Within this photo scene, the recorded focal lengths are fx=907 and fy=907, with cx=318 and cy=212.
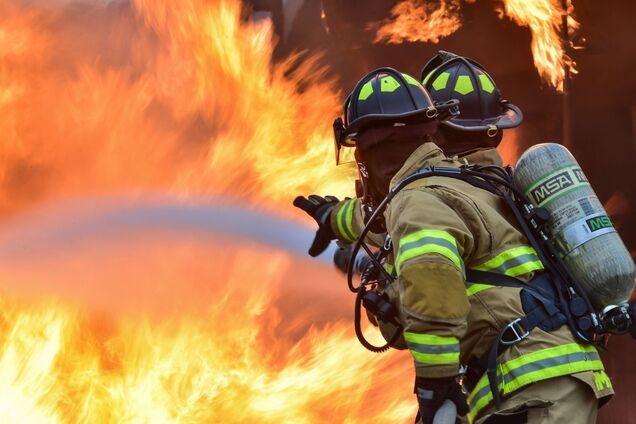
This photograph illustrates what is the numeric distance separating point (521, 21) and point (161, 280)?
3136 mm

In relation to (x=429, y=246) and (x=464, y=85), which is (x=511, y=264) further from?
(x=464, y=85)

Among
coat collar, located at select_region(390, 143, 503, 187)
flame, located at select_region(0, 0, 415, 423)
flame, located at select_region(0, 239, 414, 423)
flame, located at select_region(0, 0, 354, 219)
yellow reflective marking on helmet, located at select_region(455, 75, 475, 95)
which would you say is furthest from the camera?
flame, located at select_region(0, 0, 354, 219)

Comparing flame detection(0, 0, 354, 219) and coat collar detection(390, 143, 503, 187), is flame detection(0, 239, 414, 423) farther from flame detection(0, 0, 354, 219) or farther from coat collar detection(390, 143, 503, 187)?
coat collar detection(390, 143, 503, 187)

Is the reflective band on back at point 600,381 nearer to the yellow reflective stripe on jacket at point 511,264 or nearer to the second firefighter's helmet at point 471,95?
the yellow reflective stripe on jacket at point 511,264

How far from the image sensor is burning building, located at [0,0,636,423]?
5562 millimetres

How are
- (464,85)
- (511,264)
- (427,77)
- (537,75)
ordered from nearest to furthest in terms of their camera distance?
1. (511,264)
2. (464,85)
3. (427,77)
4. (537,75)

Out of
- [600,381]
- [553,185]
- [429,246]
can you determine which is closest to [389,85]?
[553,185]

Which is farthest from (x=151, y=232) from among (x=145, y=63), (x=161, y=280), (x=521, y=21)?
(x=521, y=21)

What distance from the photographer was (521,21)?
652 centimetres

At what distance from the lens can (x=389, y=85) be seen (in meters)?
3.80

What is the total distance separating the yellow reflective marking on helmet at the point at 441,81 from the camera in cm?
457

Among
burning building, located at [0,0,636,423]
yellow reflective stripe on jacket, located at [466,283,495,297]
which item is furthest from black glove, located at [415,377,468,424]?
burning building, located at [0,0,636,423]

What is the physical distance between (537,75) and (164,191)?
2814 millimetres

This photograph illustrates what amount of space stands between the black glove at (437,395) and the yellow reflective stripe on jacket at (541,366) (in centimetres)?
20
